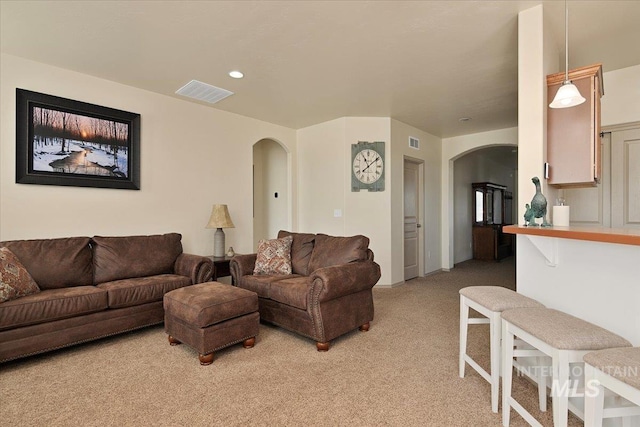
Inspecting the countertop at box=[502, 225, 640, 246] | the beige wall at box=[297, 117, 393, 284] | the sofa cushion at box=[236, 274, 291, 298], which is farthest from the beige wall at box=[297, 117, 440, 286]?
the countertop at box=[502, 225, 640, 246]

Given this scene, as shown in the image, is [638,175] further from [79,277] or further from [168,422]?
[79,277]

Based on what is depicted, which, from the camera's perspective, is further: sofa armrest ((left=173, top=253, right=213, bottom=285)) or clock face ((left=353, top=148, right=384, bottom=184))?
clock face ((left=353, top=148, right=384, bottom=184))

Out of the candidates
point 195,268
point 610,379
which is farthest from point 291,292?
point 610,379

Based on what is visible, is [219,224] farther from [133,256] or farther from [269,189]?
[269,189]

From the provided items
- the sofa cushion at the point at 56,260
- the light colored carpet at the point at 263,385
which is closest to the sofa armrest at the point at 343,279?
the light colored carpet at the point at 263,385

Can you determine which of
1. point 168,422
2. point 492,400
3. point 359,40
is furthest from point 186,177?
point 492,400

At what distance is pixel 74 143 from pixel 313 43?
2.63 meters

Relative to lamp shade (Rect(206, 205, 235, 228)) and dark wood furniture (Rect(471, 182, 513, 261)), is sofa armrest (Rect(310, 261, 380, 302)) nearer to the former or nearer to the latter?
lamp shade (Rect(206, 205, 235, 228))

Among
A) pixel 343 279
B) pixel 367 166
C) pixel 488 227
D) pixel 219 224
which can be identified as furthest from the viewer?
pixel 488 227

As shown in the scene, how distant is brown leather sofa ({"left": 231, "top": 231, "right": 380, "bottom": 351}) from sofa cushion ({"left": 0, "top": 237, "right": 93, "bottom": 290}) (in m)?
1.38

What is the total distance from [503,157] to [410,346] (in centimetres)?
758

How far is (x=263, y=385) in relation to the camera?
6.68 feet

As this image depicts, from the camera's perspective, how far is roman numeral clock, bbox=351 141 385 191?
189 inches

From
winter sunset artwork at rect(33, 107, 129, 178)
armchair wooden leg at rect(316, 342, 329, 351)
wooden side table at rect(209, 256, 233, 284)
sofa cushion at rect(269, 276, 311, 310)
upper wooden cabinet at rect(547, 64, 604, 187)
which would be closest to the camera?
upper wooden cabinet at rect(547, 64, 604, 187)
